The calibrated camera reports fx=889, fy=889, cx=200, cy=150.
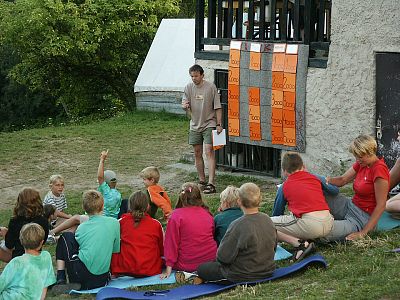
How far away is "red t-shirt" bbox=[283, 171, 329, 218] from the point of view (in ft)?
27.3

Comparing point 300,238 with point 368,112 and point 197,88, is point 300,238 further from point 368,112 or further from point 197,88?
point 197,88

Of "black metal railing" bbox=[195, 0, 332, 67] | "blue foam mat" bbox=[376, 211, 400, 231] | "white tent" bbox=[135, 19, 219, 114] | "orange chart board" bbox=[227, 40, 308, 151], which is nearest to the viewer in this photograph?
"blue foam mat" bbox=[376, 211, 400, 231]

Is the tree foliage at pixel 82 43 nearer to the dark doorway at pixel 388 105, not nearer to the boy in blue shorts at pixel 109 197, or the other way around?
the dark doorway at pixel 388 105

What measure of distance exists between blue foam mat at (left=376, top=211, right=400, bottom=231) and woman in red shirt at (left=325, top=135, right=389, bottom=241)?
371 millimetres

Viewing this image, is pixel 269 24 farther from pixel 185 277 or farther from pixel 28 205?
pixel 185 277

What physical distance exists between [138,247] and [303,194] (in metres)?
1.64

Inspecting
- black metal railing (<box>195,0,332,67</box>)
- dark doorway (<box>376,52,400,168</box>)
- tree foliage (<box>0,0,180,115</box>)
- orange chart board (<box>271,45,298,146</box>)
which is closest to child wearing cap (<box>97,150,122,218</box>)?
orange chart board (<box>271,45,298,146</box>)

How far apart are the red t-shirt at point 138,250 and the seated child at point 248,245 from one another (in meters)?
1.09

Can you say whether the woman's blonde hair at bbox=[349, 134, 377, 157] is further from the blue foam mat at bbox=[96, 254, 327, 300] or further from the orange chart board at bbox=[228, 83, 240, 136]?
the orange chart board at bbox=[228, 83, 240, 136]

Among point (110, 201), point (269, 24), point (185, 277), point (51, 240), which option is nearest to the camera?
point (185, 277)

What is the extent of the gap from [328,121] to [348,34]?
1.26 m

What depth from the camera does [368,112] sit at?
11.8 meters

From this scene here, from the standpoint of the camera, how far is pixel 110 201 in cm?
1035

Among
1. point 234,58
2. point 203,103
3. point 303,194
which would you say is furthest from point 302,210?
point 234,58
